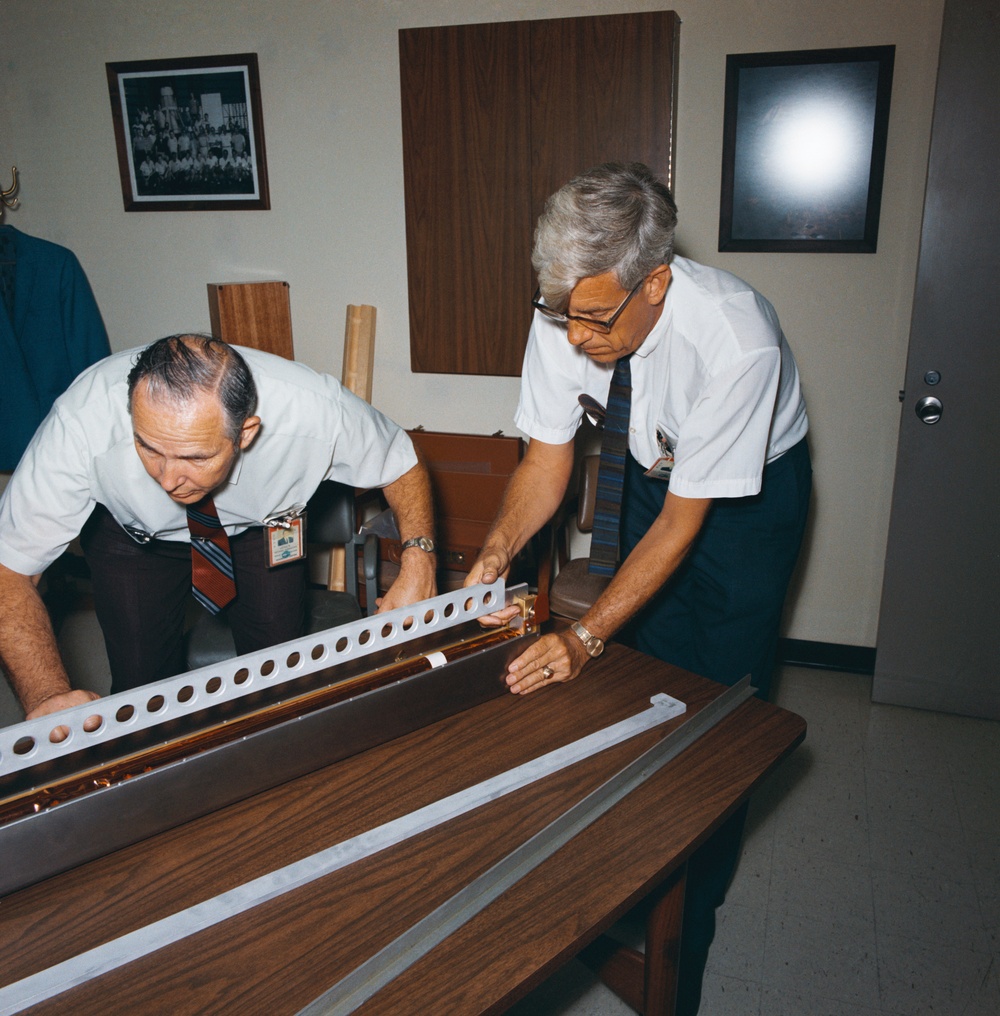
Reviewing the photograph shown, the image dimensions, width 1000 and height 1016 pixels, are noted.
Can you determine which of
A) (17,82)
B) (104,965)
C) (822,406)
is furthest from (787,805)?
(17,82)

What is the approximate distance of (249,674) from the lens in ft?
3.97

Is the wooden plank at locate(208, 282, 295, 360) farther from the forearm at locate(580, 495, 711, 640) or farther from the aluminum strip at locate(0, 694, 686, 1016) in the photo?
the aluminum strip at locate(0, 694, 686, 1016)

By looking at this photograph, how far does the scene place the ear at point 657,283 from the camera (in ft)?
4.91

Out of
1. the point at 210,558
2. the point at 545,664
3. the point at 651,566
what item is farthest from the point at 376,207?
the point at 545,664

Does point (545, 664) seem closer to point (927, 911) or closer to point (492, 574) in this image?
point (492, 574)

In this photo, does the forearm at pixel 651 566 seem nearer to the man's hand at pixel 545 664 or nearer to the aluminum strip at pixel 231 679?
the man's hand at pixel 545 664

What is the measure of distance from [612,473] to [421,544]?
0.47 meters

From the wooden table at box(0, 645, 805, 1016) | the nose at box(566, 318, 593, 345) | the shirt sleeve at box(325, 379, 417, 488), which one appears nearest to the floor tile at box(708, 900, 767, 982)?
the wooden table at box(0, 645, 805, 1016)

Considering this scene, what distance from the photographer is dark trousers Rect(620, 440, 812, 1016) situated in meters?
1.79

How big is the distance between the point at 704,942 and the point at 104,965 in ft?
4.32

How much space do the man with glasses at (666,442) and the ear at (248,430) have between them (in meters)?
0.51

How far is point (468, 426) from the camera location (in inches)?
137

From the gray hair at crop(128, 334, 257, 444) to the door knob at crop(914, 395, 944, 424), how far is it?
2.11 m

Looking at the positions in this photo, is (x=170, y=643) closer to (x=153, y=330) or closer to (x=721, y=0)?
(x=153, y=330)
